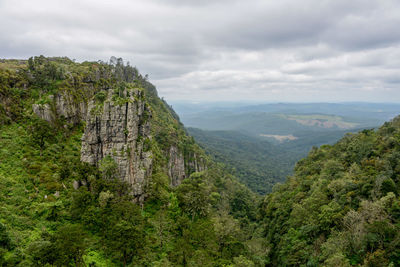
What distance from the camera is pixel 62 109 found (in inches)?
2189

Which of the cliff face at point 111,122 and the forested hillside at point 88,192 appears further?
the cliff face at point 111,122

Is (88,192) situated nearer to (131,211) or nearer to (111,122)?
(131,211)

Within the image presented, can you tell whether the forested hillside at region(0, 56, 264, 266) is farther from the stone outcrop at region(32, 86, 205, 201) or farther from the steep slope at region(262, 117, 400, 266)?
the steep slope at region(262, 117, 400, 266)

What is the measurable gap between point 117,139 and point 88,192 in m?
Answer: 12.2

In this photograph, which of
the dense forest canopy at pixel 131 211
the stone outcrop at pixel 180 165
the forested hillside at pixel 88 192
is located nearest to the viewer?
the dense forest canopy at pixel 131 211

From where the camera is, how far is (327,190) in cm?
4953

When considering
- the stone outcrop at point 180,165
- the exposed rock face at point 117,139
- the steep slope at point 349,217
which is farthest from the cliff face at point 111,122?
the steep slope at point 349,217

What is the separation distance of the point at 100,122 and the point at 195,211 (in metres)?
28.4

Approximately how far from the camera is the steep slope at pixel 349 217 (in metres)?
30.2

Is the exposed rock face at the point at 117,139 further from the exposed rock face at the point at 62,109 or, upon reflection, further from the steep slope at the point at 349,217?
the steep slope at the point at 349,217

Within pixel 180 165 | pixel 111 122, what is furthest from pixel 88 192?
pixel 180 165

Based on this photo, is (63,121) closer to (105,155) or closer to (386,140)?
(105,155)

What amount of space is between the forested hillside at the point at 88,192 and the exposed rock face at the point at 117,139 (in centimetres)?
20

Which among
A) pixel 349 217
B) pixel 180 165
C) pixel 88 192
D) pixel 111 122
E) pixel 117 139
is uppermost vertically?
pixel 111 122
